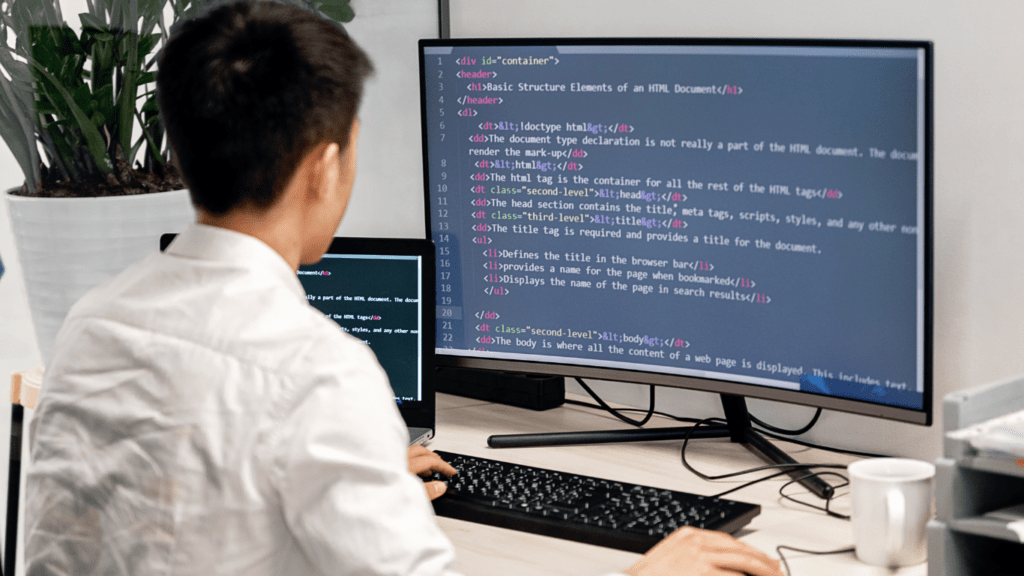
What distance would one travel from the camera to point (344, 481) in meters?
0.63

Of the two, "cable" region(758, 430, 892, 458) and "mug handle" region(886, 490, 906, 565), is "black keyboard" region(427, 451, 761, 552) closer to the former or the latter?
"mug handle" region(886, 490, 906, 565)

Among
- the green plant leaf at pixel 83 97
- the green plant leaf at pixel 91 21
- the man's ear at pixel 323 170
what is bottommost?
the man's ear at pixel 323 170

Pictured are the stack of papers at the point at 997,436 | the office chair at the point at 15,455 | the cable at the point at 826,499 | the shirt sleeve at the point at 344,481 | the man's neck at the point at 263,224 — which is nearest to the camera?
the shirt sleeve at the point at 344,481

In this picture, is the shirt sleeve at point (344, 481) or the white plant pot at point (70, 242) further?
the white plant pot at point (70, 242)

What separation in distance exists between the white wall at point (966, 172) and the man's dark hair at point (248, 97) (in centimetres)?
81

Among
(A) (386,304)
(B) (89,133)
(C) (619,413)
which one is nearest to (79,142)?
(B) (89,133)

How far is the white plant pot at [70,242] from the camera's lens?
156cm

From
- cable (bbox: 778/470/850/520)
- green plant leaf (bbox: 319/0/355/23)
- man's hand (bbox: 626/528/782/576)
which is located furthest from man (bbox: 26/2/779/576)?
green plant leaf (bbox: 319/0/355/23)

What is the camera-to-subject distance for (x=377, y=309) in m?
1.42

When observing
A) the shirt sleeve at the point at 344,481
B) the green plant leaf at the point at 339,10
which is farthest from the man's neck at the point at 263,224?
the green plant leaf at the point at 339,10

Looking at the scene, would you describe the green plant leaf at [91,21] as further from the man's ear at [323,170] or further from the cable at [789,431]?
the cable at [789,431]

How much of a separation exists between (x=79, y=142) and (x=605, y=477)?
39.2 inches

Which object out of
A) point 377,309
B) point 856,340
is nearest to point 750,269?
point 856,340

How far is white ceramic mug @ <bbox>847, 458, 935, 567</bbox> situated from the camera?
1000 mm
